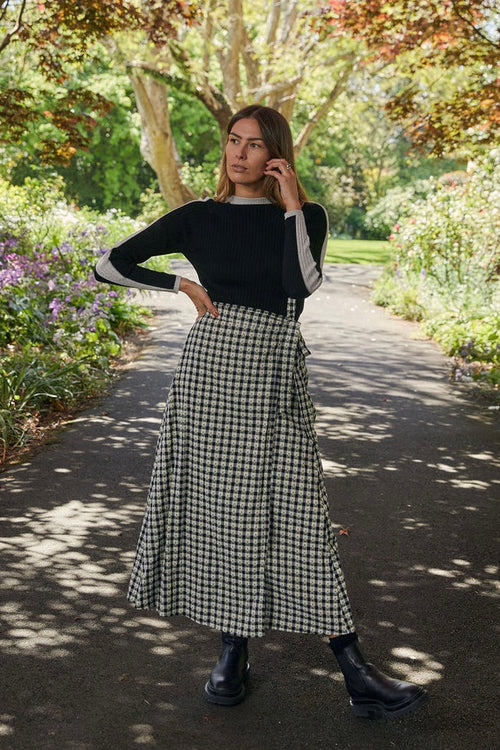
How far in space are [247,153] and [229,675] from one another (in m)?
1.78

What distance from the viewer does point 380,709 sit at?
311 cm

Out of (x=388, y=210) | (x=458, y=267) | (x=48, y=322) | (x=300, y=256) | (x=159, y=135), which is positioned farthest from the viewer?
(x=388, y=210)

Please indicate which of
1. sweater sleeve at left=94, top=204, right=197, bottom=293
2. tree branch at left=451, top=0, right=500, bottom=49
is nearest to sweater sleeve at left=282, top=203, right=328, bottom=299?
sweater sleeve at left=94, top=204, right=197, bottom=293

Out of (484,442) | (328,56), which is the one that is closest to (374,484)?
(484,442)

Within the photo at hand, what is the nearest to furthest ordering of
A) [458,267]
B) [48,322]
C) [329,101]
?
[48,322], [458,267], [329,101]

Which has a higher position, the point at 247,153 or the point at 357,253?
the point at 247,153

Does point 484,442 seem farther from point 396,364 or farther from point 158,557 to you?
point 158,557

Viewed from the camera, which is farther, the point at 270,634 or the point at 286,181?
the point at 270,634

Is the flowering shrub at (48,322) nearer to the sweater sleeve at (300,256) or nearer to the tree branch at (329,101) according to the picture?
the sweater sleeve at (300,256)

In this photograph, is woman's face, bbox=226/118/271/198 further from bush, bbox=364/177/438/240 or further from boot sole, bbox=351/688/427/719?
bush, bbox=364/177/438/240

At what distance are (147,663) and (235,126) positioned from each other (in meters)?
1.97

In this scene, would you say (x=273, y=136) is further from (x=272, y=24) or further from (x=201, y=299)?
(x=272, y=24)

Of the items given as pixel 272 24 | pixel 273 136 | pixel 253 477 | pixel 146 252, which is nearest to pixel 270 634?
pixel 253 477

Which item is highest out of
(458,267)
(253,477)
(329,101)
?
(329,101)
